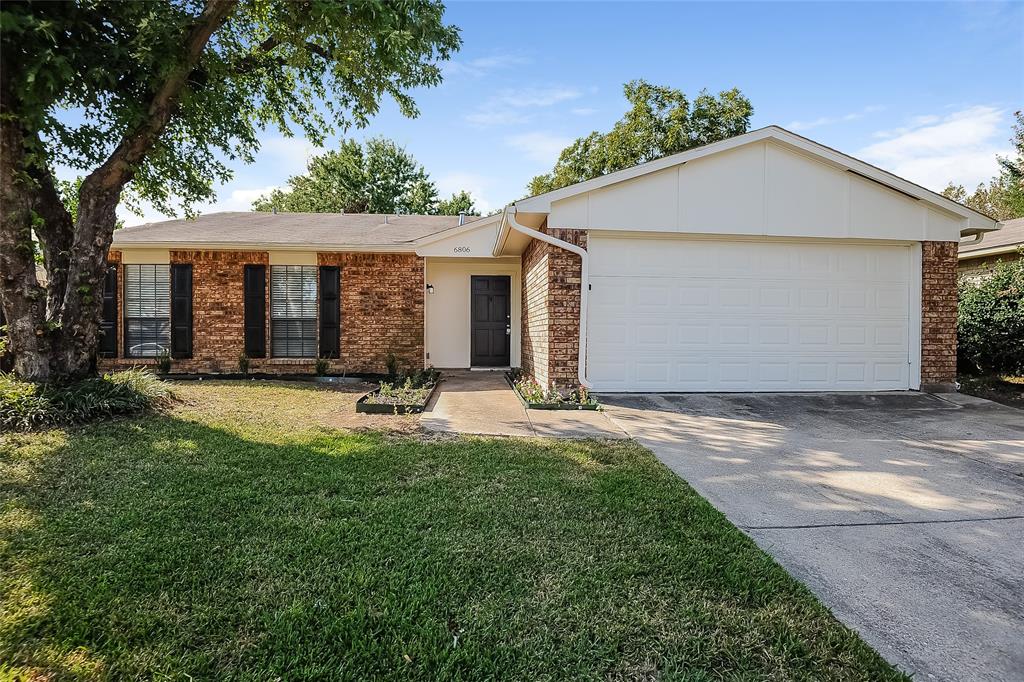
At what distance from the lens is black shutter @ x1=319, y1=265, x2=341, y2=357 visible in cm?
1084

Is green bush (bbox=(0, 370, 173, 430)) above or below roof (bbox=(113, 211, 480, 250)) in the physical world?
below

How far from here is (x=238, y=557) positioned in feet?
8.68

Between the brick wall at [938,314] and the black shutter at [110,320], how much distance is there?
15.3 m

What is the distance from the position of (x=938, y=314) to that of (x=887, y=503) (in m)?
6.01

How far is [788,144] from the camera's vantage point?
24.1 ft

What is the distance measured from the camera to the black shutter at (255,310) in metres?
10.7

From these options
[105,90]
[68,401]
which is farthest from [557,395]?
[105,90]

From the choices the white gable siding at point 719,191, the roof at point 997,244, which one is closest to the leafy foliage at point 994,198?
the roof at point 997,244

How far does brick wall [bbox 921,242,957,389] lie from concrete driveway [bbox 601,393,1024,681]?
888 millimetres

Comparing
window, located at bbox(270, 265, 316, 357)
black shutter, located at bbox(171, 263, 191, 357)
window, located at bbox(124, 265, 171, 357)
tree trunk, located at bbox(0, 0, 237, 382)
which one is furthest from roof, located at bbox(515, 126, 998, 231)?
window, located at bbox(124, 265, 171, 357)

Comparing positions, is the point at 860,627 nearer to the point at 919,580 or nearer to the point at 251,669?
the point at 919,580

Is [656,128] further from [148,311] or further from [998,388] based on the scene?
[148,311]

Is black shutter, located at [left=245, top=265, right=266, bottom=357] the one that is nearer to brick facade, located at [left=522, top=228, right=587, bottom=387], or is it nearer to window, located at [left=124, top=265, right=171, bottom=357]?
window, located at [left=124, top=265, right=171, bottom=357]

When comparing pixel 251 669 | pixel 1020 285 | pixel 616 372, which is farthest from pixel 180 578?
pixel 1020 285
